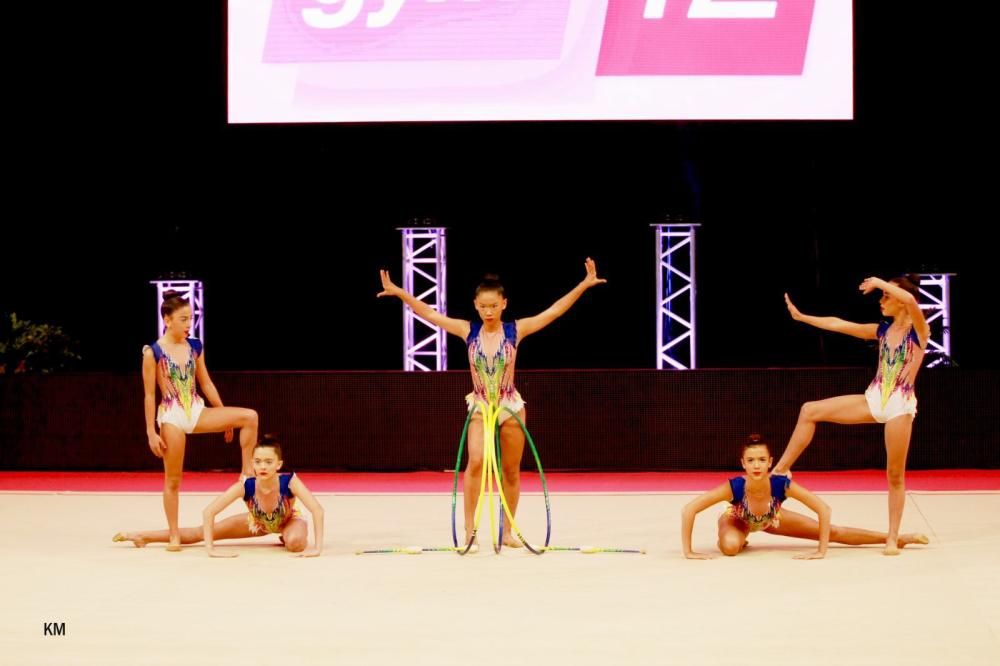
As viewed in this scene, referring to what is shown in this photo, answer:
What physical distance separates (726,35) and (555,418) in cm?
371

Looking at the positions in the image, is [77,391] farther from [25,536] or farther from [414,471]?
[25,536]

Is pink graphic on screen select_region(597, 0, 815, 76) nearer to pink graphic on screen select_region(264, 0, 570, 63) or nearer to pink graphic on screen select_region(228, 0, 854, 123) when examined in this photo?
pink graphic on screen select_region(228, 0, 854, 123)

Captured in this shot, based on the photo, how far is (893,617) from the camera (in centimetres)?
474

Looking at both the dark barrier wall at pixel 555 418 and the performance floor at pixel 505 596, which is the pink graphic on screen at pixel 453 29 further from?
the performance floor at pixel 505 596

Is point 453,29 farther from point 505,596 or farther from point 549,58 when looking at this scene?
point 505,596

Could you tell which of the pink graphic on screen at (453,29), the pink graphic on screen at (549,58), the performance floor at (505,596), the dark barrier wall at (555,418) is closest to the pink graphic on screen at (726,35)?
the pink graphic on screen at (549,58)

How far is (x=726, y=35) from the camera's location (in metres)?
10.8

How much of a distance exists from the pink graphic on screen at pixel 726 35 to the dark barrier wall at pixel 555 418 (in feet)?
9.02

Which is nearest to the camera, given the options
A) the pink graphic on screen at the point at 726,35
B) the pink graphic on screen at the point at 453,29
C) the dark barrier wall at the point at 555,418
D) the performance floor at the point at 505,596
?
the performance floor at the point at 505,596

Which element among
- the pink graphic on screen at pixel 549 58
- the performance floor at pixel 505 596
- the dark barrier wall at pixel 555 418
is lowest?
the performance floor at pixel 505 596

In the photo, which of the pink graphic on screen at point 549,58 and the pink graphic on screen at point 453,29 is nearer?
the pink graphic on screen at point 549,58

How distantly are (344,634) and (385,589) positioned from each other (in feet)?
2.96

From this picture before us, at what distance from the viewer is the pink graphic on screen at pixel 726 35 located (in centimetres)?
1077

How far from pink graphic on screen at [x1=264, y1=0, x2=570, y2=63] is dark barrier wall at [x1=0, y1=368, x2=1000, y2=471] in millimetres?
2912
